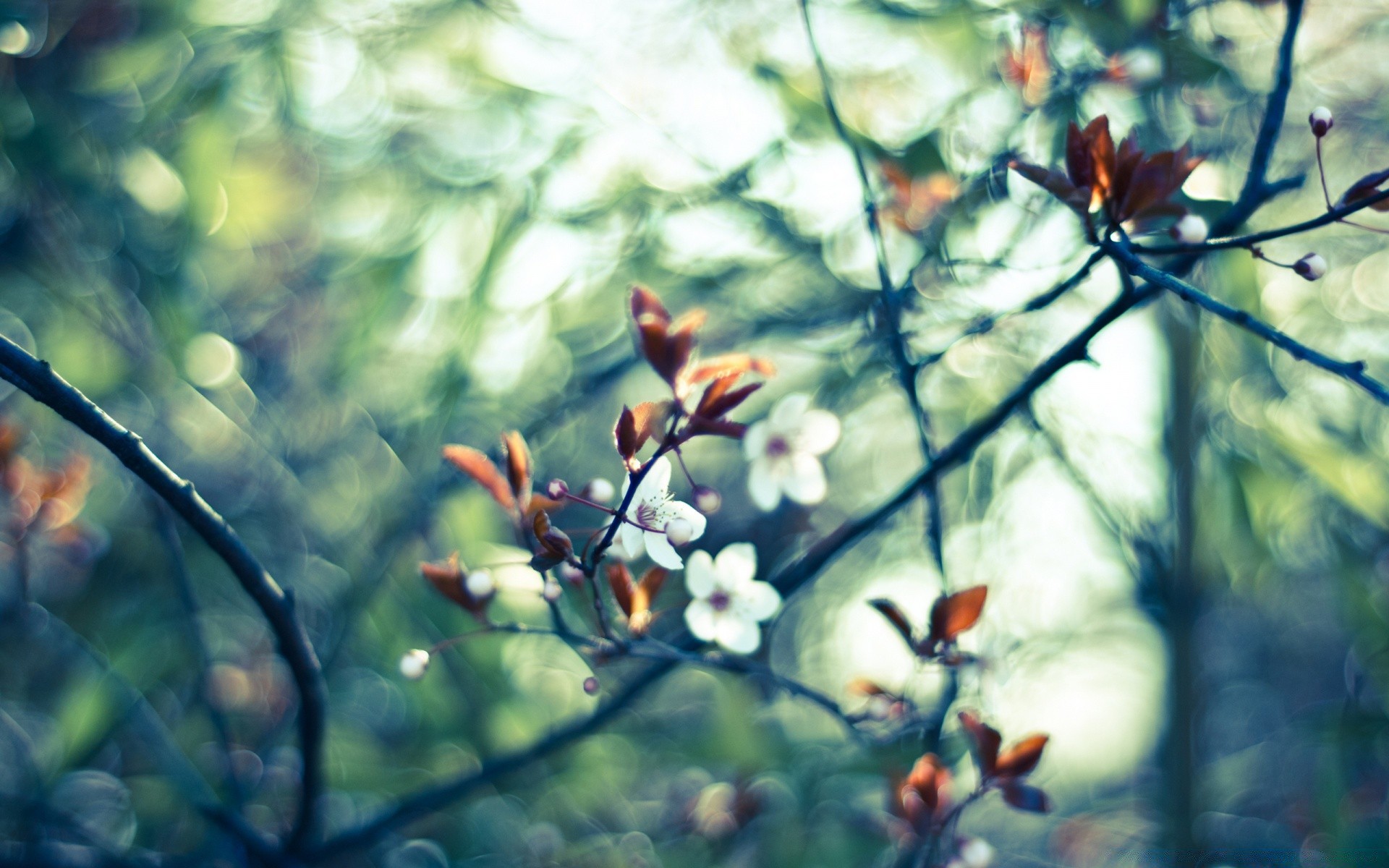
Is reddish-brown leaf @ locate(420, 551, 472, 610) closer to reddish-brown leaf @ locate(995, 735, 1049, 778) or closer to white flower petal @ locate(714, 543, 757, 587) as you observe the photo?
white flower petal @ locate(714, 543, 757, 587)

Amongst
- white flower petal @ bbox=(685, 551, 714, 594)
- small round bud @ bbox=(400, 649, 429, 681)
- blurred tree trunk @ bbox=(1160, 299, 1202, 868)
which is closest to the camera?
small round bud @ bbox=(400, 649, 429, 681)

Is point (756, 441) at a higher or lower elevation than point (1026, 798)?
higher

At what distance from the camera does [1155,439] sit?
177cm

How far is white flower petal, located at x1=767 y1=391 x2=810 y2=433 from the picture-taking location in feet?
2.85

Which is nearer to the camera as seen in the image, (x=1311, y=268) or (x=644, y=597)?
(x=1311, y=268)

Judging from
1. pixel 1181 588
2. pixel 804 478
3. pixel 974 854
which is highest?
pixel 1181 588

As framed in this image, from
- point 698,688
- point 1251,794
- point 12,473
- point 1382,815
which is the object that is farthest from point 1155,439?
point 12,473

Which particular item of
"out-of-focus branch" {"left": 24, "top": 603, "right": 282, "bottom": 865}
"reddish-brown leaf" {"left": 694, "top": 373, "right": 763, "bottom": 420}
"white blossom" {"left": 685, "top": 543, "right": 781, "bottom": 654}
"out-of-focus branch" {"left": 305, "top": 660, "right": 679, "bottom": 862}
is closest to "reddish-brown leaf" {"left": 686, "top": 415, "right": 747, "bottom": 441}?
"reddish-brown leaf" {"left": 694, "top": 373, "right": 763, "bottom": 420}

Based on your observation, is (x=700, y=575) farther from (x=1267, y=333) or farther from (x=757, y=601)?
(x=1267, y=333)

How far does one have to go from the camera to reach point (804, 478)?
89cm

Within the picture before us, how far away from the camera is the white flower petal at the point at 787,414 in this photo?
2.85ft

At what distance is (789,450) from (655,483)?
233mm

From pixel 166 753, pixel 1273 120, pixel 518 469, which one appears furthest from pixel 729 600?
pixel 166 753

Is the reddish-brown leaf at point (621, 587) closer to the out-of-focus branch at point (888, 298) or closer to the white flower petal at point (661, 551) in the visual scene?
the white flower petal at point (661, 551)
